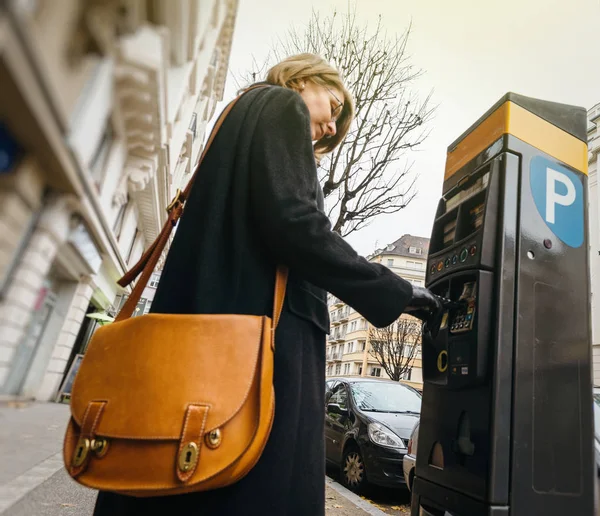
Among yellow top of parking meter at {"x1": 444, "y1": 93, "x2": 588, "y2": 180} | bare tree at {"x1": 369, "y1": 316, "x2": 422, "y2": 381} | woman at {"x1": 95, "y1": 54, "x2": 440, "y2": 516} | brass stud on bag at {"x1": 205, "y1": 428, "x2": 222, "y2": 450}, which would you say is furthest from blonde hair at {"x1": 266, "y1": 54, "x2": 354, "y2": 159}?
bare tree at {"x1": 369, "y1": 316, "x2": 422, "y2": 381}

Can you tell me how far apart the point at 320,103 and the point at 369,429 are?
468 cm

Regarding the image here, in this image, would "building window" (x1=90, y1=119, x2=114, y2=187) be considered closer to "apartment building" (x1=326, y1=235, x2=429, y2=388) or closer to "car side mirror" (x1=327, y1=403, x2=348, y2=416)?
"car side mirror" (x1=327, y1=403, x2=348, y2=416)

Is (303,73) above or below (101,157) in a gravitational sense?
above

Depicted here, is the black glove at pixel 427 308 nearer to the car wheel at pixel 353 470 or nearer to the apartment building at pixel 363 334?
the car wheel at pixel 353 470

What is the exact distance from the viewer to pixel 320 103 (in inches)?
57.4

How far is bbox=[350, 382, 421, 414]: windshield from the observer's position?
19.7ft

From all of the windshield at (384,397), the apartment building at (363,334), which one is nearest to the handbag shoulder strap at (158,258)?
the windshield at (384,397)

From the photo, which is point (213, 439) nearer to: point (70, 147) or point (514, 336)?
point (70, 147)

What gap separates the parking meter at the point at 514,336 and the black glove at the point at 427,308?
42 millimetres

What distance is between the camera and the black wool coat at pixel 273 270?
0.98 meters

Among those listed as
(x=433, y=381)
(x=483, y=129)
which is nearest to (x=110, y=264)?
(x=433, y=381)

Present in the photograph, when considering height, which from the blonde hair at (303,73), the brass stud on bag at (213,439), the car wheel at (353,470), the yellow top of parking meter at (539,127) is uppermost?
the yellow top of parking meter at (539,127)

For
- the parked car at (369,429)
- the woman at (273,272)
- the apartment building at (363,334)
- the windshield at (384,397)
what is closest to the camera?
the woman at (273,272)

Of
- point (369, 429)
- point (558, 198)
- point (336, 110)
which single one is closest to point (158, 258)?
point (336, 110)
